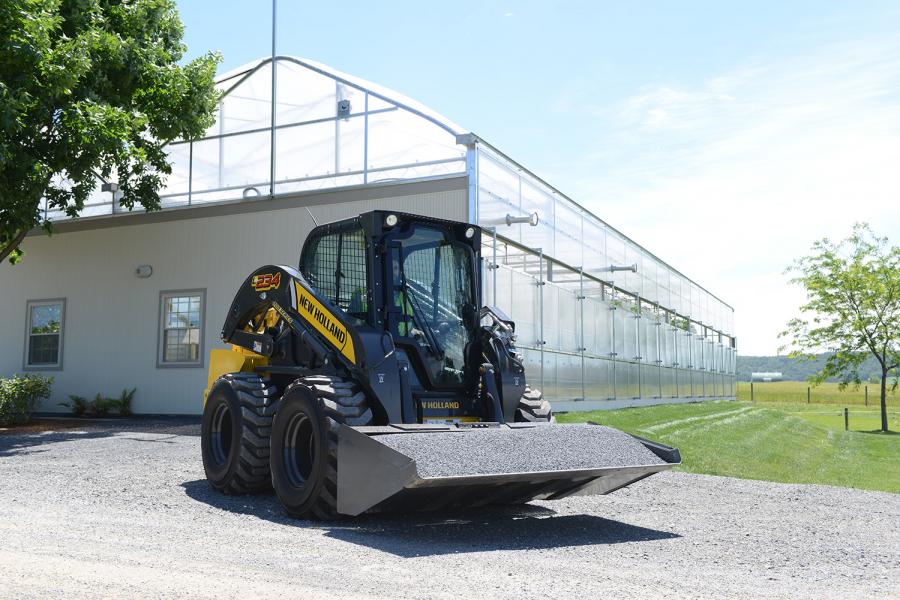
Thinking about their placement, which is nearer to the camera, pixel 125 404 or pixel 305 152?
pixel 305 152

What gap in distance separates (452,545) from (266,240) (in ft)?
42.4

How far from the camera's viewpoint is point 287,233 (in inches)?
719

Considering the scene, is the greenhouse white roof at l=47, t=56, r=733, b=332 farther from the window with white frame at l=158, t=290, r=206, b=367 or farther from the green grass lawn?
the green grass lawn

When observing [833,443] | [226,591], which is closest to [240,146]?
[226,591]

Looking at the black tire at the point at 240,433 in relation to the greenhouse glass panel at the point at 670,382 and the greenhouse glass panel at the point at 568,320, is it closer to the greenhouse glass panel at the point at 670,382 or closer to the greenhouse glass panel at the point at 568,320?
the greenhouse glass panel at the point at 568,320

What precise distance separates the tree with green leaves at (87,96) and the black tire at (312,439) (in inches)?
328

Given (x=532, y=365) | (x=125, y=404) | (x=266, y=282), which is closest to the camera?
(x=266, y=282)

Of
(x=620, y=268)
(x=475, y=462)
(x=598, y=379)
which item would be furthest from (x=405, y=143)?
(x=475, y=462)

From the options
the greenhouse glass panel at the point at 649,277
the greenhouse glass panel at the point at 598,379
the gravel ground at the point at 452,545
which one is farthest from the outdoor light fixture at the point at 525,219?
the greenhouse glass panel at the point at 649,277

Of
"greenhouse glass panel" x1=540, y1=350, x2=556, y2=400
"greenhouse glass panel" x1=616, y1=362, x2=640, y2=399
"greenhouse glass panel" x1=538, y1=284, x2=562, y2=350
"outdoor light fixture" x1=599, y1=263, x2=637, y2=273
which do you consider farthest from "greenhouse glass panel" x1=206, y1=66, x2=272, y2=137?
"greenhouse glass panel" x1=616, y1=362, x2=640, y2=399

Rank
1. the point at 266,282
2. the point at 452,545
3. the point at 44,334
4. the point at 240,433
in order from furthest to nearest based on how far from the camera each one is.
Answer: the point at 44,334 < the point at 266,282 < the point at 240,433 < the point at 452,545

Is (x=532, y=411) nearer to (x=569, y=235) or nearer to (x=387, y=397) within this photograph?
(x=387, y=397)

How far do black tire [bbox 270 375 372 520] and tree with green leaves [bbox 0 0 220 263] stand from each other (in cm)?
833

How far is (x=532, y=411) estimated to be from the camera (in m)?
8.43
